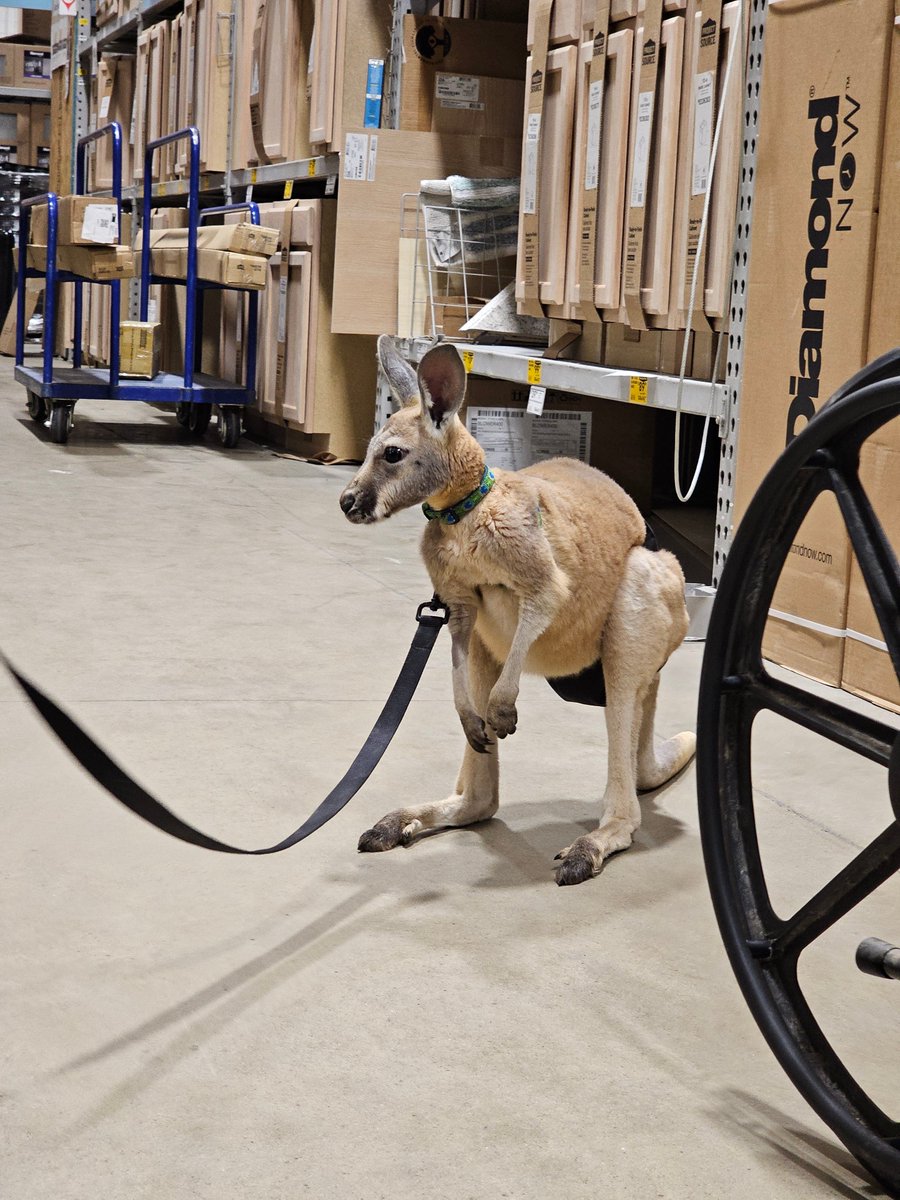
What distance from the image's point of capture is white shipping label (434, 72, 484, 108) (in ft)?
20.6

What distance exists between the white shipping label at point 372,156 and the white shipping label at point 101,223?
131cm

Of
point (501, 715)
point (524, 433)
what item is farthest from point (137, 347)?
point (501, 715)

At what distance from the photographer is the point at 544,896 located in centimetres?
218

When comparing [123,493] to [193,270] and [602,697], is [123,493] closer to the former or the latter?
[193,270]

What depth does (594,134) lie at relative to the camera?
443 centimetres

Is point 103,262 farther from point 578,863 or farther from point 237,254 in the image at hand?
point 578,863

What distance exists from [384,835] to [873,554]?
3.99 feet

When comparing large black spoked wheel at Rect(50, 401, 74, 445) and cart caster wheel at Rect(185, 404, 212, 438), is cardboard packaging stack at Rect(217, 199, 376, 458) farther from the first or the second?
large black spoked wheel at Rect(50, 401, 74, 445)

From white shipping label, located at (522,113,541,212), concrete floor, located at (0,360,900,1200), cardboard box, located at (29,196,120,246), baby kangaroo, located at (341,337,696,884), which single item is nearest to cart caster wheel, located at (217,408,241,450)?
cardboard box, located at (29,196,120,246)

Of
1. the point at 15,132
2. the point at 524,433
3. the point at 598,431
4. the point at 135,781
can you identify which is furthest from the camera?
the point at 15,132

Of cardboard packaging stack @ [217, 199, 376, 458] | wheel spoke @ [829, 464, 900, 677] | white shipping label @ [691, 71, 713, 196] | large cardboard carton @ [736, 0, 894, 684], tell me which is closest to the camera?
wheel spoke @ [829, 464, 900, 677]

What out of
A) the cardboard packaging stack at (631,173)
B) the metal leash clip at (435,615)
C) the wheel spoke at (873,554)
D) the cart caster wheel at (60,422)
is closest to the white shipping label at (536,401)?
the cardboard packaging stack at (631,173)

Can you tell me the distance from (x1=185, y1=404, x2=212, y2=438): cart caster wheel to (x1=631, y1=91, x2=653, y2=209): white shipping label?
4135 millimetres

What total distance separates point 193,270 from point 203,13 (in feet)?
6.58
